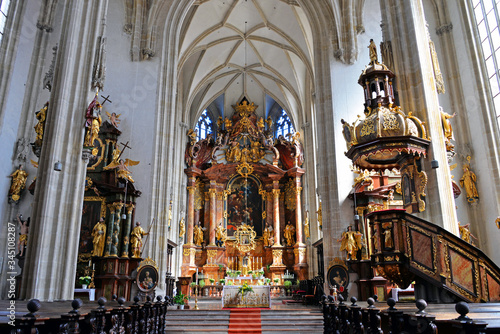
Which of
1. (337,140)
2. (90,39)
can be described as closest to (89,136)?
(90,39)

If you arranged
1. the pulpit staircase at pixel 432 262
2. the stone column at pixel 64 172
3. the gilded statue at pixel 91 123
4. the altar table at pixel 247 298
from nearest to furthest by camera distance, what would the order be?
1. the pulpit staircase at pixel 432 262
2. the stone column at pixel 64 172
3. the gilded statue at pixel 91 123
4. the altar table at pixel 247 298

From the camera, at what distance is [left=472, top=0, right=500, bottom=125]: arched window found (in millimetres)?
11508

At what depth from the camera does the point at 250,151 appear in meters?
26.3

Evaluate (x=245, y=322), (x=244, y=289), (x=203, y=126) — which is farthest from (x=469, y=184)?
(x=203, y=126)

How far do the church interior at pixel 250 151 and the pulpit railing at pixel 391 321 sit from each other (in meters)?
1.37

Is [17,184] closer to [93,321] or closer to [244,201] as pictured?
[93,321]

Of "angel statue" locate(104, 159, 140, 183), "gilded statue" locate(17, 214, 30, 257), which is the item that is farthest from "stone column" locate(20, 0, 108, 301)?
"angel statue" locate(104, 159, 140, 183)

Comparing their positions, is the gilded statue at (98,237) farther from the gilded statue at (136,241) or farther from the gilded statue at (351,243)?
the gilded statue at (351,243)

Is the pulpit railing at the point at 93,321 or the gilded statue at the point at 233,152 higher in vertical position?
the gilded statue at the point at 233,152

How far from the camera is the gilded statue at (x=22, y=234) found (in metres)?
11.0

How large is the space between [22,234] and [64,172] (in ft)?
12.4

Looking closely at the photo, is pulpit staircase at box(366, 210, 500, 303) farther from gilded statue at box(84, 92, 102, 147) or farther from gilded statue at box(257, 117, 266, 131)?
gilded statue at box(257, 117, 266, 131)

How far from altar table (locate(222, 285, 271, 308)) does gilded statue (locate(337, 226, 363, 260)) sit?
2.86 m

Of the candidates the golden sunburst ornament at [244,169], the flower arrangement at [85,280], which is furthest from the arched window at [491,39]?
the golden sunburst ornament at [244,169]
